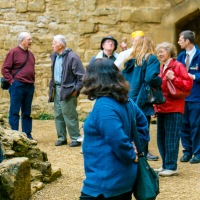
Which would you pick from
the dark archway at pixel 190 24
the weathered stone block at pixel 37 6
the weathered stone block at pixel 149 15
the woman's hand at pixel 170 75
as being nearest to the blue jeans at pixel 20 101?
the woman's hand at pixel 170 75

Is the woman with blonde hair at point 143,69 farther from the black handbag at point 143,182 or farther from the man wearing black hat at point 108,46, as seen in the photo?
the black handbag at point 143,182

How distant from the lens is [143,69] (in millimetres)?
6707

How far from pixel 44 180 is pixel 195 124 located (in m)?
2.38

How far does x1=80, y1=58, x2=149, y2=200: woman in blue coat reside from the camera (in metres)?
3.82

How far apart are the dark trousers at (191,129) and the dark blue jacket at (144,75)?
117 cm

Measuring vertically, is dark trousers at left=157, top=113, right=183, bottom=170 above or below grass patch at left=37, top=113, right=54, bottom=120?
above

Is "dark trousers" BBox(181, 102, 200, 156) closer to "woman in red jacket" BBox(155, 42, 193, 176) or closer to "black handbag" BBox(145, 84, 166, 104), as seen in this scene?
"woman in red jacket" BBox(155, 42, 193, 176)

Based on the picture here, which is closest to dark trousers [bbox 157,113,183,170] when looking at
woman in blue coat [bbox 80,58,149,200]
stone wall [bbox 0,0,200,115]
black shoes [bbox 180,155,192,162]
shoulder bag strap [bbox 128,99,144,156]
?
black shoes [bbox 180,155,192,162]

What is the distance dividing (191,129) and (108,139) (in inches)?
164

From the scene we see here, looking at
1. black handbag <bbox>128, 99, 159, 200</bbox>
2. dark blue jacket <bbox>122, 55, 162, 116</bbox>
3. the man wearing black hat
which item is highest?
the man wearing black hat

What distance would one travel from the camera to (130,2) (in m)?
11.5

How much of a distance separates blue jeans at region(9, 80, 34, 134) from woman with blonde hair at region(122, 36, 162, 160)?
7.95 feet

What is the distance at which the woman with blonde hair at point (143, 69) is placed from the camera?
21.6 feet

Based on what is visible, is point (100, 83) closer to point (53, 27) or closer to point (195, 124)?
point (195, 124)
